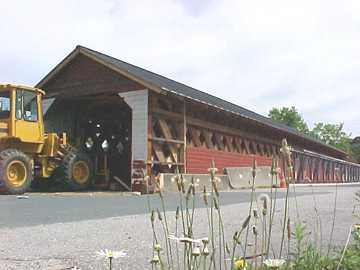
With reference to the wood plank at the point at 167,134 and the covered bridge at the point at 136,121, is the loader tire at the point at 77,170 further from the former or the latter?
the wood plank at the point at 167,134

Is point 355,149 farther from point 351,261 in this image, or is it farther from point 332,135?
point 351,261

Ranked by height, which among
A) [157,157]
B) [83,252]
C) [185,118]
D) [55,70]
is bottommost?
[83,252]

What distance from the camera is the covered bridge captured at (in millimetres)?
17891

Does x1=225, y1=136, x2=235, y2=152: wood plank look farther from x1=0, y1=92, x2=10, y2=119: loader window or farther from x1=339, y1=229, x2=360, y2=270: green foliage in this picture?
x1=339, y1=229, x2=360, y2=270: green foliage

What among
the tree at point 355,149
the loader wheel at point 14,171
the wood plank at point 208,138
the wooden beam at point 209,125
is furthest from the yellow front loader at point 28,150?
the tree at point 355,149

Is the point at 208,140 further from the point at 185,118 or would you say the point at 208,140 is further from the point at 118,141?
the point at 118,141

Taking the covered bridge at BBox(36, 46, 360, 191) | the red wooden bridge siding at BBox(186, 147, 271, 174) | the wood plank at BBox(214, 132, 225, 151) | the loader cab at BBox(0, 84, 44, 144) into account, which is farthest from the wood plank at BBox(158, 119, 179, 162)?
the loader cab at BBox(0, 84, 44, 144)

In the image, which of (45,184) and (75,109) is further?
(75,109)

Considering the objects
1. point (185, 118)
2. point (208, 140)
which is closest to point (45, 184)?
point (185, 118)

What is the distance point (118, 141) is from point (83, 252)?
18.7m

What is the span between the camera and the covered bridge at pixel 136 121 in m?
17.9

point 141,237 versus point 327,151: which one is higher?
point 327,151

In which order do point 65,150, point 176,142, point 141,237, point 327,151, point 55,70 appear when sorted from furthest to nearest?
1. point 327,151
2. point 55,70
3. point 176,142
4. point 65,150
5. point 141,237

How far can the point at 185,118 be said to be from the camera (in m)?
19.8
